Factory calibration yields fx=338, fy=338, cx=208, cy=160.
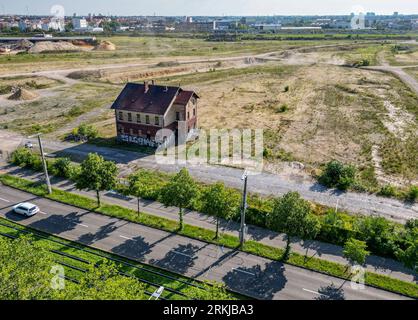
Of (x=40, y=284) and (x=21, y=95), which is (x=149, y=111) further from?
(x=21, y=95)

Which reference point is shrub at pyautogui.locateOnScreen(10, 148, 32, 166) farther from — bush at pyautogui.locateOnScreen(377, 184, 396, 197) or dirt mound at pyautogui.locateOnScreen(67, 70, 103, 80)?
dirt mound at pyautogui.locateOnScreen(67, 70, 103, 80)

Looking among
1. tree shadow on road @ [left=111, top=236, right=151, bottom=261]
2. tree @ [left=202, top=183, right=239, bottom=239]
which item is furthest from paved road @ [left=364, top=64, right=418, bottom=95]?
tree shadow on road @ [left=111, top=236, right=151, bottom=261]

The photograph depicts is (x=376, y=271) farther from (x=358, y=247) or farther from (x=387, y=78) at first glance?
A: (x=387, y=78)

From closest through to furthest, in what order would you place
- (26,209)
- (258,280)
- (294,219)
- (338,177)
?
(258,280) → (294,219) → (26,209) → (338,177)

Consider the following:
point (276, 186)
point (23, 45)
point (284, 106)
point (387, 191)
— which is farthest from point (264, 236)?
point (23, 45)

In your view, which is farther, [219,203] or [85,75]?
[85,75]

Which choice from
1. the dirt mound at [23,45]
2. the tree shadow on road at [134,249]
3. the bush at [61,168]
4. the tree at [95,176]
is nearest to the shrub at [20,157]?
the bush at [61,168]

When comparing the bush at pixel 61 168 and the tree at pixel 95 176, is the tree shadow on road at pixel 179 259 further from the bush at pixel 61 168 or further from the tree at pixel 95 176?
the bush at pixel 61 168
